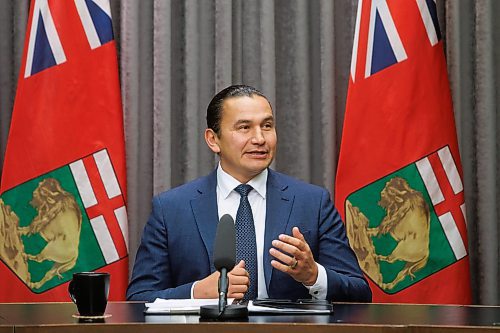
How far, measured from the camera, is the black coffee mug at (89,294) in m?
1.90

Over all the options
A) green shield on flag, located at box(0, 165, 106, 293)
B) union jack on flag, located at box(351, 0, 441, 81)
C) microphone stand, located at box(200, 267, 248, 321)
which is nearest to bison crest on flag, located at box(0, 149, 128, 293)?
green shield on flag, located at box(0, 165, 106, 293)

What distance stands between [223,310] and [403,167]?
1.66 metres

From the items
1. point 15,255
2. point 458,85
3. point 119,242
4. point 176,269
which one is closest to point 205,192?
point 176,269

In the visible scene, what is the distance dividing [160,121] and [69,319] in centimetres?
196

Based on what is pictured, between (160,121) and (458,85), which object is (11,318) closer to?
(160,121)

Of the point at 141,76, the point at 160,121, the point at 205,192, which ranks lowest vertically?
the point at 205,192

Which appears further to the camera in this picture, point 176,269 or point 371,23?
point 371,23

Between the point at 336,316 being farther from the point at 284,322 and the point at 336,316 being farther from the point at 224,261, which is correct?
the point at 224,261

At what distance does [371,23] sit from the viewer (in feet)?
10.9

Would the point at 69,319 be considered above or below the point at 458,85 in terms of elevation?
below

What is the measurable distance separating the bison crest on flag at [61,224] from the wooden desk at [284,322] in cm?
123

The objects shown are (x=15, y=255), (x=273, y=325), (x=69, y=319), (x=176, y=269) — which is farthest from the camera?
(x=15, y=255)

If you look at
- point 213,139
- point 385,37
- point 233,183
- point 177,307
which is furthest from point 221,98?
point 177,307

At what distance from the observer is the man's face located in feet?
A: 8.91
